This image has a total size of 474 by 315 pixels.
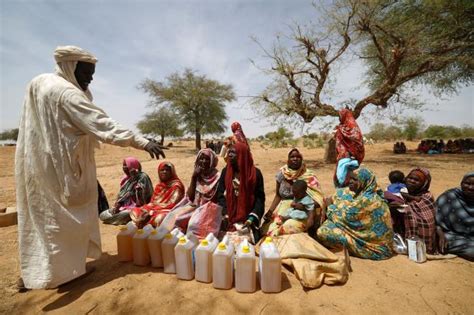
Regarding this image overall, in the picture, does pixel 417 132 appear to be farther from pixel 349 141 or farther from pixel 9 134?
pixel 9 134

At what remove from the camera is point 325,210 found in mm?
3361

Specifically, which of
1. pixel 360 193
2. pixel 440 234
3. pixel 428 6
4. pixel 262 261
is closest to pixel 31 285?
pixel 262 261

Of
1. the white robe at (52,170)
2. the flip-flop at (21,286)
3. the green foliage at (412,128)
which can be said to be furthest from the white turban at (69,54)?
the green foliage at (412,128)

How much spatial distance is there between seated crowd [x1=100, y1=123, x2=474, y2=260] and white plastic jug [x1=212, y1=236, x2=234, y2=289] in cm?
82

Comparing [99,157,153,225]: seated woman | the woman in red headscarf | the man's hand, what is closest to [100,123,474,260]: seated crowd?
[99,157,153,225]: seated woman

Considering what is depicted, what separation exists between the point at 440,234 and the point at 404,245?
0.40 m

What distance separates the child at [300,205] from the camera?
9.89 ft

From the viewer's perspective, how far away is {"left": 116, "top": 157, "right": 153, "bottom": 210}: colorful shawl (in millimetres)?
4180

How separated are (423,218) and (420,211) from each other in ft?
0.27

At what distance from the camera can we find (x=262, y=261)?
2.13 metres

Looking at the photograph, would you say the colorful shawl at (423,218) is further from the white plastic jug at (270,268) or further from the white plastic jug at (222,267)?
the white plastic jug at (222,267)

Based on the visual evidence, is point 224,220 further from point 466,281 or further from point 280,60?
point 280,60

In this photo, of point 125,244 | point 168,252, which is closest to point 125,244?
point 125,244

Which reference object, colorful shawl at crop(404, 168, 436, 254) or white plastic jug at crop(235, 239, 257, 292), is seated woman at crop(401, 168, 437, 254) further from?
white plastic jug at crop(235, 239, 257, 292)
